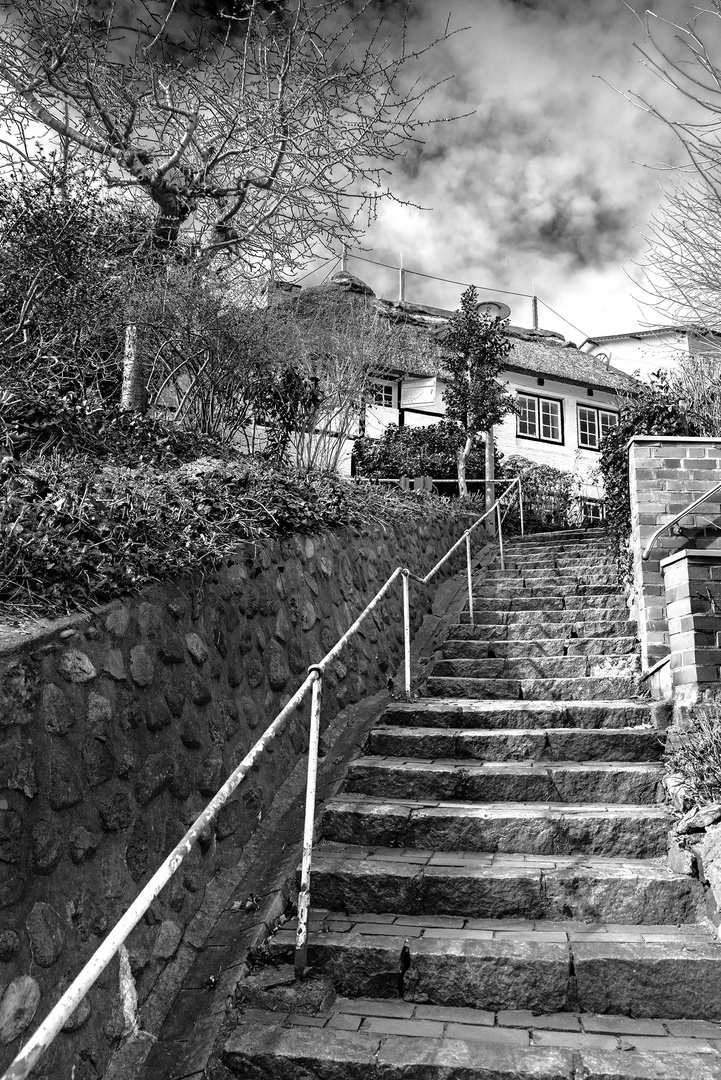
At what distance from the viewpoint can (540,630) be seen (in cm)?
702

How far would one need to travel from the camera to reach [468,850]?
12.9 feet

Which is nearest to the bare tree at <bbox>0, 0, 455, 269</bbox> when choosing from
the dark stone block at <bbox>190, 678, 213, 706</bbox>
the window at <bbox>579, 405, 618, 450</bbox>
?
the dark stone block at <bbox>190, 678, 213, 706</bbox>

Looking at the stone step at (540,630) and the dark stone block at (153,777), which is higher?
the stone step at (540,630)

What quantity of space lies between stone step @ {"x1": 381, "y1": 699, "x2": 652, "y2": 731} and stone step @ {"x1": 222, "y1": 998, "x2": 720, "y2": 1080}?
7.20 feet

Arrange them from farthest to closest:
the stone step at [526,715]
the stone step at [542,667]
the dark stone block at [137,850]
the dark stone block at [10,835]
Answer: the stone step at [542,667] → the stone step at [526,715] → the dark stone block at [137,850] → the dark stone block at [10,835]

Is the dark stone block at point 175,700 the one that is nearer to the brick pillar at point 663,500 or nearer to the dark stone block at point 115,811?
the dark stone block at point 115,811

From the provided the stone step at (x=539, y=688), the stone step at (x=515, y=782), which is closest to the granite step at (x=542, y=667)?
the stone step at (x=539, y=688)

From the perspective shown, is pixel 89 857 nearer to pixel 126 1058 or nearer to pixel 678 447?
pixel 126 1058

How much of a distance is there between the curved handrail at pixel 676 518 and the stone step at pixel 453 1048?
3384 millimetres

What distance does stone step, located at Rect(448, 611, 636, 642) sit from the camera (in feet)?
22.4

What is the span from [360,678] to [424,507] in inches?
184

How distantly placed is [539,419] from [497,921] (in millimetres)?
20105

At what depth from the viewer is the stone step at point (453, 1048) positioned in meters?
2.57

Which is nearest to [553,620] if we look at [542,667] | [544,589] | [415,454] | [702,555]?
[544,589]
